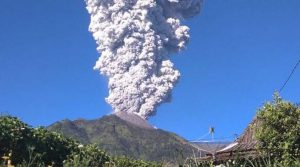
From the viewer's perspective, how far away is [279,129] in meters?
31.0

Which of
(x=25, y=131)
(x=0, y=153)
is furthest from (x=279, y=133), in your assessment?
(x=0, y=153)

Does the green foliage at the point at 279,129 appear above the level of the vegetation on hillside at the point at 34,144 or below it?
above

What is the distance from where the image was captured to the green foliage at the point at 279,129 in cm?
2914

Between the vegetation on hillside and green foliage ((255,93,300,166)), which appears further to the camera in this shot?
green foliage ((255,93,300,166))

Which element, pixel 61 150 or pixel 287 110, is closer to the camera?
pixel 61 150

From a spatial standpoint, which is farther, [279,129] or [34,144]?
[279,129]

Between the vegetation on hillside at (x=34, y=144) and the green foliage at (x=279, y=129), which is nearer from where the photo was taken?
the vegetation on hillside at (x=34, y=144)

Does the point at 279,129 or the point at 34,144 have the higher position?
the point at 279,129

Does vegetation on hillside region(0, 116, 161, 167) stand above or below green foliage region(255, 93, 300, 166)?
below

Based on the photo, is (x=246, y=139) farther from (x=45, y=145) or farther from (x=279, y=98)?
(x=45, y=145)

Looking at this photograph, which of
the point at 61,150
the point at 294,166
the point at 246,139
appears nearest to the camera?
the point at 294,166

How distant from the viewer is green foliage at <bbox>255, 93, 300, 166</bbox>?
2914cm

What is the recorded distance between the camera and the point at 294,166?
7.71 metres

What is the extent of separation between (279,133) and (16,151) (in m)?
15.6
